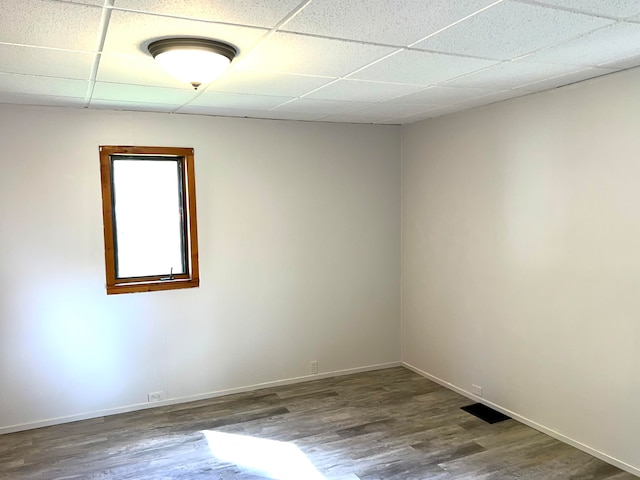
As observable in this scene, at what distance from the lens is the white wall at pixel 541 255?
2988mm

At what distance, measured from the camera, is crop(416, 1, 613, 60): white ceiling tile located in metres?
1.93

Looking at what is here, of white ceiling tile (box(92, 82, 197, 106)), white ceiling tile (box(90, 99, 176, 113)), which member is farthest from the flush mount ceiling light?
white ceiling tile (box(90, 99, 176, 113))

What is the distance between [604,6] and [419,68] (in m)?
1.00

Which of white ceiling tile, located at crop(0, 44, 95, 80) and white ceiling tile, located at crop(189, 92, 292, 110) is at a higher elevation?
white ceiling tile, located at crop(189, 92, 292, 110)

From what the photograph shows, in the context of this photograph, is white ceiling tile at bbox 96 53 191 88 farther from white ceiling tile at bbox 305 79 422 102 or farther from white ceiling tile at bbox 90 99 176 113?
white ceiling tile at bbox 305 79 422 102

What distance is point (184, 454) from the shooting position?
3334 millimetres

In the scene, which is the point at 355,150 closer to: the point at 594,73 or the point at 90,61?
the point at 594,73

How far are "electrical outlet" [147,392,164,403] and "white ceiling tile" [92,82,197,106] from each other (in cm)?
235

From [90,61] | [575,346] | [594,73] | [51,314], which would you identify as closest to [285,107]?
[90,61]

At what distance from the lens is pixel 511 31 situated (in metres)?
2.13

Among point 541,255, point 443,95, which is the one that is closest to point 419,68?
point 443,95

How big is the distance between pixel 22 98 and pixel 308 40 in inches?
90.4

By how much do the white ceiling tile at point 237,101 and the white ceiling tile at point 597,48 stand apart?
1.70 metres

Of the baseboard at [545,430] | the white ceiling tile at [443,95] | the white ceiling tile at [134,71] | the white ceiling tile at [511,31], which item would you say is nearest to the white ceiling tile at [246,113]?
the white ceiling tile at [134,71]
